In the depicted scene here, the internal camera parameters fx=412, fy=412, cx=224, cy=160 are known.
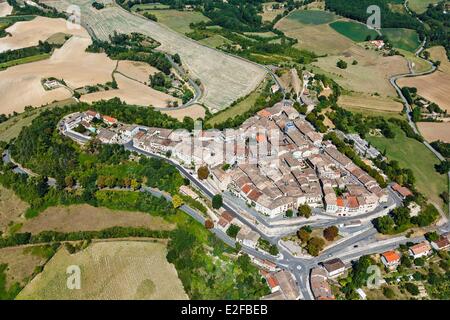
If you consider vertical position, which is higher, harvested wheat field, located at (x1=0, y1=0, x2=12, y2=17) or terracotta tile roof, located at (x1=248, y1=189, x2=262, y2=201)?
terracotta tile roof, located at (x1=248, y1=189, x2=262, y2=201)

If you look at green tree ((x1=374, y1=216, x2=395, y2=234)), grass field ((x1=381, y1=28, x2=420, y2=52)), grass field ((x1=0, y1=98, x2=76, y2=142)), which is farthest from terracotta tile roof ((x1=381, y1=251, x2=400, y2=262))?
grass field ((x1=381, y1=28, x2=420, y2=52))

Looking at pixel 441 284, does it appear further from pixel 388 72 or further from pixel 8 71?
pixel 8 71

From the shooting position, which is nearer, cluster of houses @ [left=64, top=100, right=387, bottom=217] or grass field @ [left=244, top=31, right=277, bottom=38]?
cluster of houses @ [left=64, top=100, right=387, bottom=217]

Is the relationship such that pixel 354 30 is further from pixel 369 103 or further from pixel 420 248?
pixel 420 248

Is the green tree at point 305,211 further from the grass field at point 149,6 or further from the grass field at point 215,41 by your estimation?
the grass field at point 149,6

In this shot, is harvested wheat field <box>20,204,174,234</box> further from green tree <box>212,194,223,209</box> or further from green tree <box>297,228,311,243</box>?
green tree <box>297,228,311,243</box>

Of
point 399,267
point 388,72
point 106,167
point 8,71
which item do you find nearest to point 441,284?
point 399,267

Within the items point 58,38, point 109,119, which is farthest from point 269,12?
point 109,119
